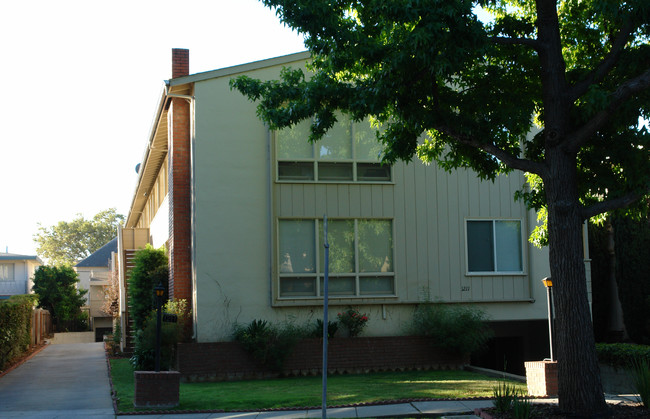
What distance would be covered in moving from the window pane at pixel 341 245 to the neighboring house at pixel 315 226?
1.1 inches

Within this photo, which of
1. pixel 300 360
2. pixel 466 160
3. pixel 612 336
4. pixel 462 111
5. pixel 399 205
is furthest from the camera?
pixel 612 336

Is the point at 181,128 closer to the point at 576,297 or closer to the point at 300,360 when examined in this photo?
the point at 300,360

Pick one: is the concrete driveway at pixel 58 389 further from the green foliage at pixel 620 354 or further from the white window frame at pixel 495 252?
the green foliage at pixel 620 354

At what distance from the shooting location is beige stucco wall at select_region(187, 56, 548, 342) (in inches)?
659

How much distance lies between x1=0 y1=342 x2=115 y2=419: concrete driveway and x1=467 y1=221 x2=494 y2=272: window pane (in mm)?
9304

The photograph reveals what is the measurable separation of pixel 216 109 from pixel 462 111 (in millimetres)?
7860

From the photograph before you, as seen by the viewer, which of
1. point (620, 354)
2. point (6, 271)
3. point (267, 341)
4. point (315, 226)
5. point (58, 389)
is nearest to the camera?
point (620, 354)

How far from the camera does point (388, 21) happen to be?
31.3ft

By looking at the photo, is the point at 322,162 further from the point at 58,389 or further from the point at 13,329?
the point at 13,329

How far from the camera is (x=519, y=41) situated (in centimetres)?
1012

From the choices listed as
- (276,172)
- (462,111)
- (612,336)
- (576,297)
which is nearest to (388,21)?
(462,111)

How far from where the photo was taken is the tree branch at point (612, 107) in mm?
9003

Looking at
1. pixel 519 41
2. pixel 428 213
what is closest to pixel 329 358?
pixel 428 213

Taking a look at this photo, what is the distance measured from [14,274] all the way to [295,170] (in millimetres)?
41250
